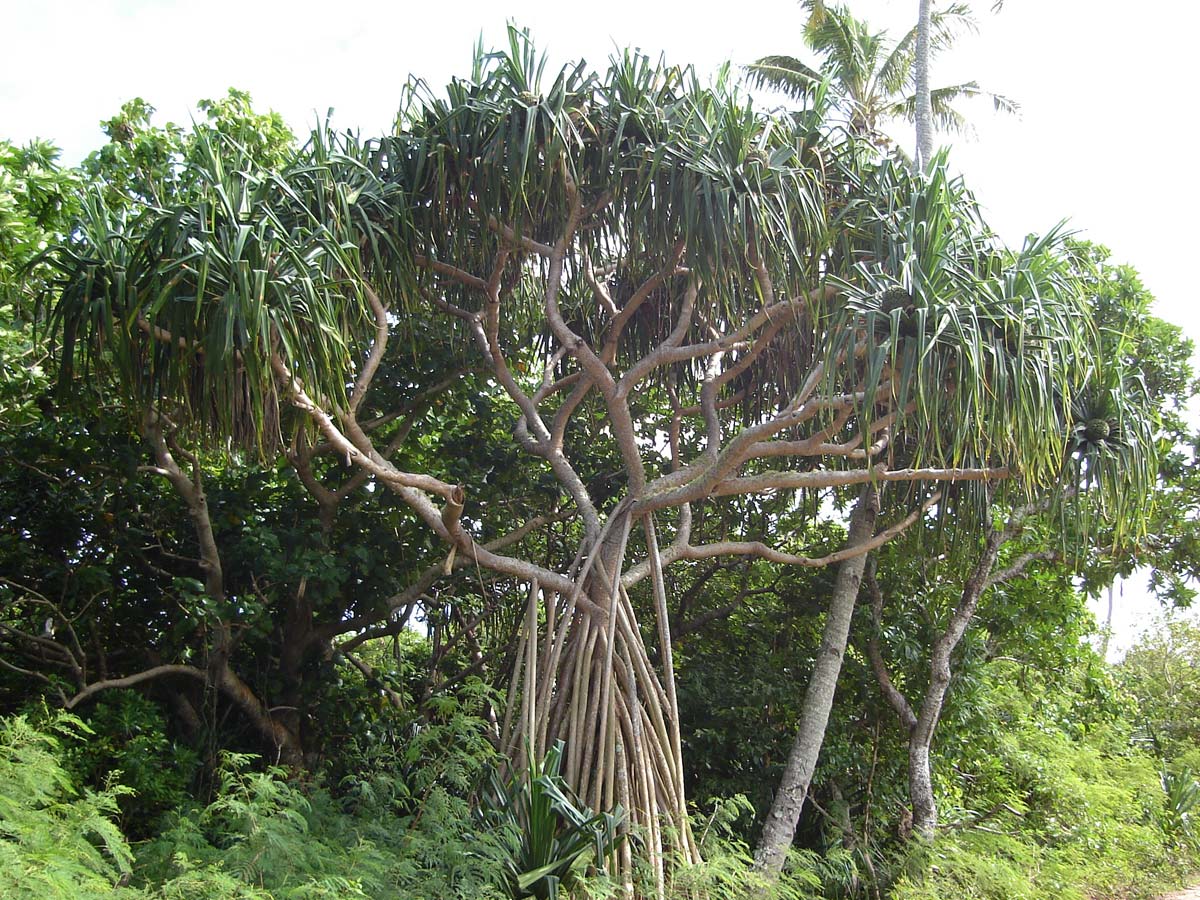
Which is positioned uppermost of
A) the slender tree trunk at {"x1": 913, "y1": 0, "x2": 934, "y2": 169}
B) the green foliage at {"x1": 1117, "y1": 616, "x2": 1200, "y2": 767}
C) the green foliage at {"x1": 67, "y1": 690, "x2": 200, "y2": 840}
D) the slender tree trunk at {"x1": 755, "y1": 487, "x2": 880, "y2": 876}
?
the slender tree trunk at {"x1": 913, "y1": 0, "x2": 934, "y2": 169}

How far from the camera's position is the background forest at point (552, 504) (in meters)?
4.34

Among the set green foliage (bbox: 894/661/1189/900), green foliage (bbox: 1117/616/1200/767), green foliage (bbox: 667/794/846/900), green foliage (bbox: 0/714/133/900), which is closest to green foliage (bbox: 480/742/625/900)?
green foliage (bbox: 667/794/846/900)

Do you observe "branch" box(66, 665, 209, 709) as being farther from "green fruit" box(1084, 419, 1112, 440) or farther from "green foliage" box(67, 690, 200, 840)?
"green fruit" box(1084, 419, 1112, 440)

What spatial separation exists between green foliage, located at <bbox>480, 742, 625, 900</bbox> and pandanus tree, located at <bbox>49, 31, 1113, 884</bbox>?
206mm

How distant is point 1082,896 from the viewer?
21.0 ft

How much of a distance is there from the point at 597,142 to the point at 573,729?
9.53 ft

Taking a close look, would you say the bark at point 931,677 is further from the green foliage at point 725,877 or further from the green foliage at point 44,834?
the green foliage at point 44,834

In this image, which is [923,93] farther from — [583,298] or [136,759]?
[136,759]

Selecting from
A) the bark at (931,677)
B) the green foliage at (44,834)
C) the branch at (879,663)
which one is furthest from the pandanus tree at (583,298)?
the green foliage at (44,834)

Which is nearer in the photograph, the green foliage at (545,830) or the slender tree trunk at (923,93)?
the green foliage at (545,830)

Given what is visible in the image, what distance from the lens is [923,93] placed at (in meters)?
9.74

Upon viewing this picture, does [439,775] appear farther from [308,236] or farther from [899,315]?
[899,315]

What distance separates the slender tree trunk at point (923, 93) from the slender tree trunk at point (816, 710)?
3.54m

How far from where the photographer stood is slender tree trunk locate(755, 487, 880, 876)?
585cm
